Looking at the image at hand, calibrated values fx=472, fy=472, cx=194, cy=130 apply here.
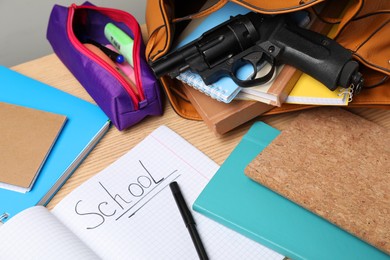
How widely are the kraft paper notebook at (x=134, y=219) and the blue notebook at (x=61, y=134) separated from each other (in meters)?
0.04

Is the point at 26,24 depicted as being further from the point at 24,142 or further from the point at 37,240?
the point at 37,240

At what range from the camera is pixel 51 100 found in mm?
780

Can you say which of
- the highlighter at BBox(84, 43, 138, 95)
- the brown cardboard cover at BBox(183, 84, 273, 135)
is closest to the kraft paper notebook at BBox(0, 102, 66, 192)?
the highlighter at BBox(84, 43, 138, 95)

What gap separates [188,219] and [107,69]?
259mm

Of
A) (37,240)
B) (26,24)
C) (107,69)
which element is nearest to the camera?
(37,240)

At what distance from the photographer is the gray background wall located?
989mm

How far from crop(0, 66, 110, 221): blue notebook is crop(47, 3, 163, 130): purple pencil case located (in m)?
0.03

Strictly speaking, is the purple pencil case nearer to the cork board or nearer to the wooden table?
the wooden table

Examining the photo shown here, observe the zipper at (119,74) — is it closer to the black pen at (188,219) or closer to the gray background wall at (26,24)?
the black pen at (188,219)

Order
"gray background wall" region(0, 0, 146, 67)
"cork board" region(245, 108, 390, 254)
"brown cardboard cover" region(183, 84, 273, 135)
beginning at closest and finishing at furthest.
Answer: "cork board" region(245, 108, 390, 254)
"brown cardboard cover" region(183, 84, 273, 135)
"gray background wall" region(0, 0, 146, 67)

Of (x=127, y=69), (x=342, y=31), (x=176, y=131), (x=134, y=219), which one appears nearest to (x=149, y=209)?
(x=134, y=219)

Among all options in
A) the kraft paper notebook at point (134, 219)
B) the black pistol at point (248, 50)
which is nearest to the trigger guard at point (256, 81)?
the black pistol at point (248, 50)

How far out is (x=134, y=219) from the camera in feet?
2.11

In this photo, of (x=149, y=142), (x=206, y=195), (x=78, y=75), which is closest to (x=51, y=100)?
(x=78, y=75)
